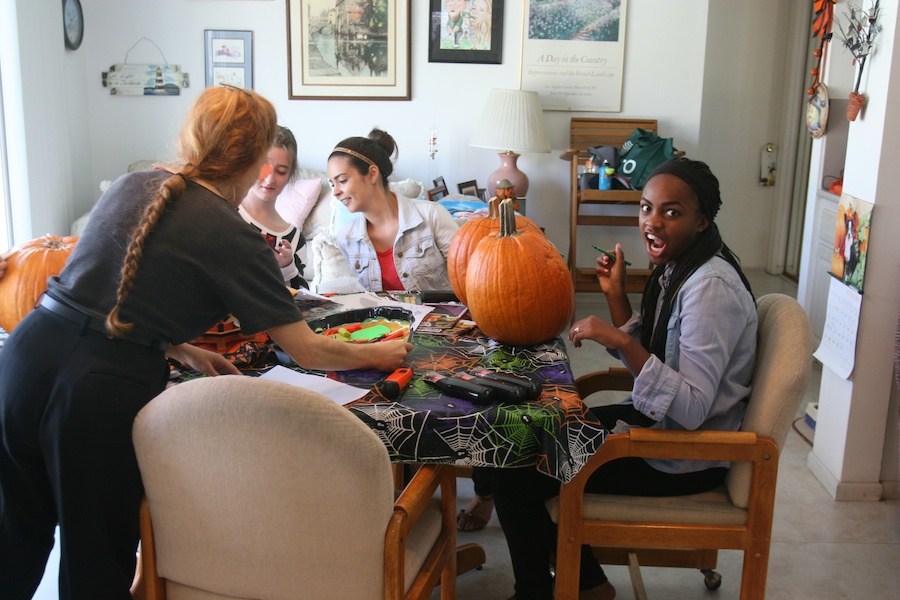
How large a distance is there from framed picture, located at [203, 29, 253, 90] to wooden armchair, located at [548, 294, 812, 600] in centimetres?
410

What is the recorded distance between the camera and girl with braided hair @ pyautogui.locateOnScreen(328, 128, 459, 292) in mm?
2881

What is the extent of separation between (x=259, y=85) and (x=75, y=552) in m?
4.28

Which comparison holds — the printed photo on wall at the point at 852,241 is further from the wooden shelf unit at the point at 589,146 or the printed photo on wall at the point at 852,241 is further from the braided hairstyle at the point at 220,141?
the wooden shelf unit at the point at 589,146

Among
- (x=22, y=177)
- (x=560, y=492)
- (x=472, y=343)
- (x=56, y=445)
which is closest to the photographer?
(x=56, y=445)

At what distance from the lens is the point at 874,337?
9.14 ft

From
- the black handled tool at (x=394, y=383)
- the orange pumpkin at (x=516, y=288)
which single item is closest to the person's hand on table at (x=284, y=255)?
the orange pumpkin at (x=516, y=288)

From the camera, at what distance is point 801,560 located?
2.57 metres

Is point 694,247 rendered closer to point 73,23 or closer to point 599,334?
point 599,334

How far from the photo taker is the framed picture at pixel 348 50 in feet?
17.2

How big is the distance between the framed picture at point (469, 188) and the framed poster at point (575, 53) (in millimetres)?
679

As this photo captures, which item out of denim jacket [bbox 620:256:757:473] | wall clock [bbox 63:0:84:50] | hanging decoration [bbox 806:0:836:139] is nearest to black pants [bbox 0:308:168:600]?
denim jacket [bbox 620:256:757:473]

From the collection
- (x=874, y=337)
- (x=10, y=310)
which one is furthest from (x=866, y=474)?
(x=10, y=310)

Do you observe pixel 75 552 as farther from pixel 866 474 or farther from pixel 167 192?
pixel 866 474

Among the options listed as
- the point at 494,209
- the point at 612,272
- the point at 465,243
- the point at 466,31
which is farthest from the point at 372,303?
the point at 466,31
